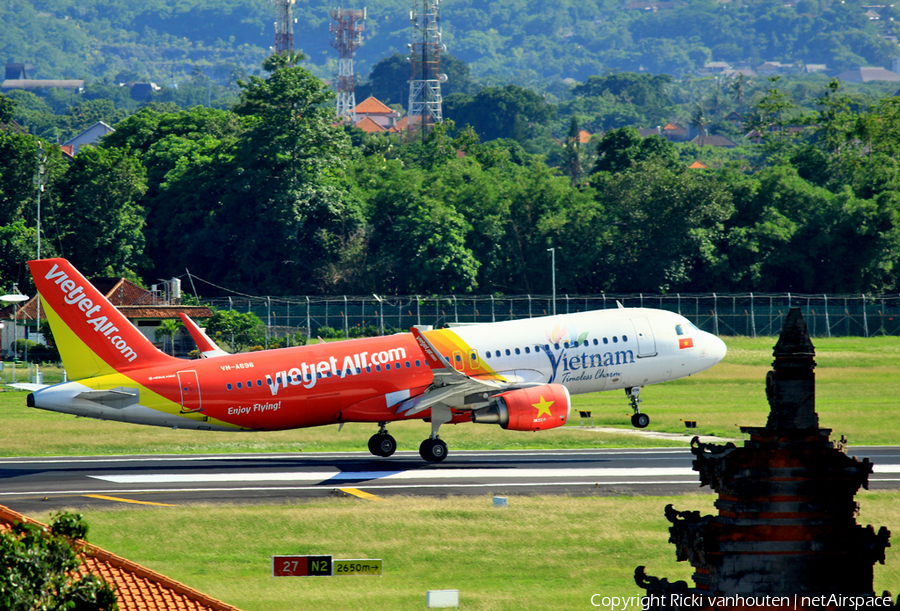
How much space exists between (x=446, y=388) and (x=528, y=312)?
57.6 metres

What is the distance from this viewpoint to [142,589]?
19.7 meters

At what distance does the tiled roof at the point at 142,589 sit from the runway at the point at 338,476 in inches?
578

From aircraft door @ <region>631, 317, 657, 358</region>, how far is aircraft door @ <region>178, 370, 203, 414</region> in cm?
1849

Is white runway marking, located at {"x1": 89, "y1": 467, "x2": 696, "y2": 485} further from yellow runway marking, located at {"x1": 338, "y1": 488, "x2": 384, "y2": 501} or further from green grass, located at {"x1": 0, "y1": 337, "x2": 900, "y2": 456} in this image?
green grass, located at {"x1": 0, "y1": 337, "x2": 900, "y2": 456}

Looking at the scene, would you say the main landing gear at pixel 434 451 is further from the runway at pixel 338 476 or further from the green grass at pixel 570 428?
the green grass at pixel 570 428

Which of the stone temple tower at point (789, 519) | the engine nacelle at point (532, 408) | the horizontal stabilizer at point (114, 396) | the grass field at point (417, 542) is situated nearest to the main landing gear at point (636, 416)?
the grass field at point (417, 542)

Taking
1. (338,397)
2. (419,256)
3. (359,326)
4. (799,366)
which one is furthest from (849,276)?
(799,366)

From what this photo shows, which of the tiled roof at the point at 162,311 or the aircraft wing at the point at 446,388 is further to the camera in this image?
the tiled roof at the point at 162,311

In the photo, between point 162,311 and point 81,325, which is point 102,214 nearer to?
point 162,311

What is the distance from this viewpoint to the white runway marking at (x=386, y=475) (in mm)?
39844

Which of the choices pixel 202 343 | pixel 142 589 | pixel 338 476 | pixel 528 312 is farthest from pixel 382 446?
pixel 528 312

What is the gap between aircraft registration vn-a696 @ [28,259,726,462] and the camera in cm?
3944

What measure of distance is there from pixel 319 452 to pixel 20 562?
34283mm

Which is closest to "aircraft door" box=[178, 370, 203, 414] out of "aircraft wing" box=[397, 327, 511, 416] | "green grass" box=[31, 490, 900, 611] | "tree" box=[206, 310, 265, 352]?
"green grass" box=[31, 490, 900, 611]
